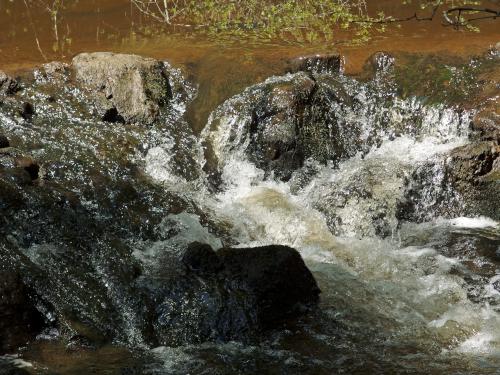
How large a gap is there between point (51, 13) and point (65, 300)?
7689 mm

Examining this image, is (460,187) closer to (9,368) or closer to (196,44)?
(196,44)

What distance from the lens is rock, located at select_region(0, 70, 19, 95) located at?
26.1ft

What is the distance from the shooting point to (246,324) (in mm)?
5078

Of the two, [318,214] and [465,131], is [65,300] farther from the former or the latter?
[465,131]

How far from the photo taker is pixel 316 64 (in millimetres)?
9008

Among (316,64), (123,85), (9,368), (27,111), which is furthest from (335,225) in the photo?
(9,368)

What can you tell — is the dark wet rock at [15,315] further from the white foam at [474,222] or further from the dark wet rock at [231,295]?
the white foam at [474,222]

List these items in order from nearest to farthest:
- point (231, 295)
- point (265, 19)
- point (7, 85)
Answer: point (231, 295)
point (7, 85)
point (265, 19)

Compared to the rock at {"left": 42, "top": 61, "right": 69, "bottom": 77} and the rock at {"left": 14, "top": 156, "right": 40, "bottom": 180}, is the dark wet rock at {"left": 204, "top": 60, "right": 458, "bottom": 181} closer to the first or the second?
the rock at {"left": 42, "top": 61, "right": 69, "bottom": 77}

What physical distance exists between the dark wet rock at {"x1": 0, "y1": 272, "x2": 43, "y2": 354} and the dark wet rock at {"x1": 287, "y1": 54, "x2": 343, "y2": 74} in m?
5.20

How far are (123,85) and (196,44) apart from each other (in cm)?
209

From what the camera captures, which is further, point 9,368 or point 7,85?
point 7,85

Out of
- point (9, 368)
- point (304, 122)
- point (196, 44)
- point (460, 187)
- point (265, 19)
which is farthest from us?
point (265, 19)

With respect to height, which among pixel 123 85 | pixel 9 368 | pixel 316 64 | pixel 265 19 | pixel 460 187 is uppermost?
pixel 265 19
